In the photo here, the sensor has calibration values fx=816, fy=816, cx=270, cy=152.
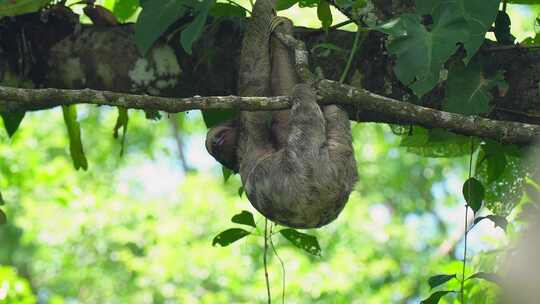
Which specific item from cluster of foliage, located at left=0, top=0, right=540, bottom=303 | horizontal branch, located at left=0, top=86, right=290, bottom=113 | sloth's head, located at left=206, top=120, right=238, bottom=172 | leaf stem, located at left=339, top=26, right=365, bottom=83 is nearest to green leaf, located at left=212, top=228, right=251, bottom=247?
cluster of foliage, located at left=0, top=0, right=540, bottom=303

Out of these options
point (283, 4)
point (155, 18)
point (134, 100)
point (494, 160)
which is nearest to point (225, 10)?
point (283, 4)

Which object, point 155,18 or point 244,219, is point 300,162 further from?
point 155,18

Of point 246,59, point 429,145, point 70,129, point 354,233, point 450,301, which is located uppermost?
point 246,59

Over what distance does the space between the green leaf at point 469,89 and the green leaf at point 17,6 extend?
2502mm

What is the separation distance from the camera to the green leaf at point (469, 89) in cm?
433

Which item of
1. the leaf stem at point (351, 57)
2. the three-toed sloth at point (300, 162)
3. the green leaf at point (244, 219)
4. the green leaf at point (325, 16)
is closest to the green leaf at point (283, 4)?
the three-toed sloth at point (300, 162)

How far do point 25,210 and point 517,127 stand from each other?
12340 millimetres

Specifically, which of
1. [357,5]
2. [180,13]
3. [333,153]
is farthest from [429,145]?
[180,13]

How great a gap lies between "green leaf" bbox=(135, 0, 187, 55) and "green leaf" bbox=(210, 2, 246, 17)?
0.39 metres

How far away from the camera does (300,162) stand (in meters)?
4.80

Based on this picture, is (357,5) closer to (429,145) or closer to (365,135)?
(429,145)

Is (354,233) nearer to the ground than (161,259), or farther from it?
farther from it

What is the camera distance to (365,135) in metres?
17.3

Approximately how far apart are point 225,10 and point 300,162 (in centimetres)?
103
